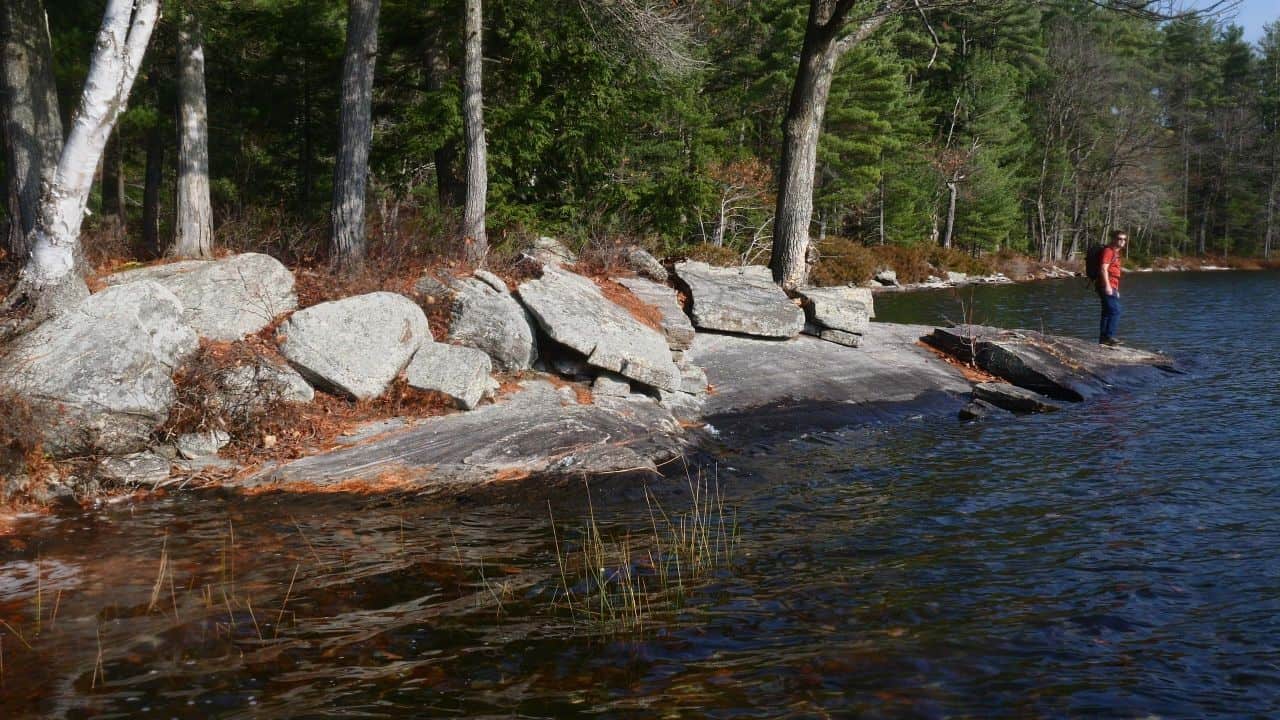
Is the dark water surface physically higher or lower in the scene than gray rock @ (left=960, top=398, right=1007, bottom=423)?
lower

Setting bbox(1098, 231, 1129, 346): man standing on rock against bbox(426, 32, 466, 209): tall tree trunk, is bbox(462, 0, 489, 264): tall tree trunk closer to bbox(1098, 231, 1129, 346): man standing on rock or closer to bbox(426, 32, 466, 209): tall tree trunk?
bbox(426, 32, 466, 209): tall tree trunk

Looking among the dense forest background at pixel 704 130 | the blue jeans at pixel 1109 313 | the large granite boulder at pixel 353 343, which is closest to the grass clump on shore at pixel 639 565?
the large granite boulder at pixel 353 343

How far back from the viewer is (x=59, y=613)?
5.82 m

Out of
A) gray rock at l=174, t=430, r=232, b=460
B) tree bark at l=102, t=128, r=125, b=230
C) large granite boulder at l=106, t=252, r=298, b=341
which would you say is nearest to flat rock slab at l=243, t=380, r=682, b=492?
gray rock at l=174, t=430, r=232, b=460

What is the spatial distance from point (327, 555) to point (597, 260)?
8518 mm

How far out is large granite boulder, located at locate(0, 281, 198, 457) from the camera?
28.2 ft

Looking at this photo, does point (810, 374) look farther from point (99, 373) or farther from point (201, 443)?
point (99, 373)

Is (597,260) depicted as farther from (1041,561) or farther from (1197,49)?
(1197,49)

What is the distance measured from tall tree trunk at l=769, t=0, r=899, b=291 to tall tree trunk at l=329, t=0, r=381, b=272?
6952 mm

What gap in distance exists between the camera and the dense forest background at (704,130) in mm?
16984

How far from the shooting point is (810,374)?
42.7 feet

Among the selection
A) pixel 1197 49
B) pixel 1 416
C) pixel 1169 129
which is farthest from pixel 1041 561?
pixel 1197 49

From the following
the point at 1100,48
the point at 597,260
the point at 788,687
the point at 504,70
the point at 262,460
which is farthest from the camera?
the point at 1100,48

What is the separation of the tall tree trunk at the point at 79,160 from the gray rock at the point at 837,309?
985 cm
